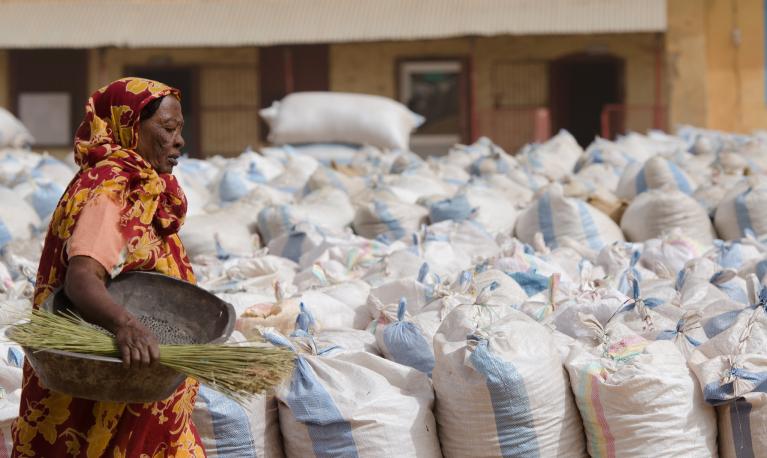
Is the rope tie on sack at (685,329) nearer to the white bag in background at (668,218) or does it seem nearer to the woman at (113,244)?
the woman at (113,244)

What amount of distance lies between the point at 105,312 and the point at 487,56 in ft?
47.1

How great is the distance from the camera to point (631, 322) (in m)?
3.70

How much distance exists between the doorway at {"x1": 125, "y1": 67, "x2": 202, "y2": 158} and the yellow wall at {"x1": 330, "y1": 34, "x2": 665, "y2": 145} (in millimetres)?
1822

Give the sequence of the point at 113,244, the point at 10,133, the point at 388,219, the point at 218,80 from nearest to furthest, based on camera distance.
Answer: the point at 113,244 → the point at 388,219 → the point at 10,133 → the point at 218,80

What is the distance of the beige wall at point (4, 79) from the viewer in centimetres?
1692

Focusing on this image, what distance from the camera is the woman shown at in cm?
241

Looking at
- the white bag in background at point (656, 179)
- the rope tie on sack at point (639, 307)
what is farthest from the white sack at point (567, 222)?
the rope tie on sack at point (639, 307)

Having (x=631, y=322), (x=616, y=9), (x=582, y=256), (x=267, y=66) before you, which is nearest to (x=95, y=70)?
(x=267, y=66)

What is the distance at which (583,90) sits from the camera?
17562 mm

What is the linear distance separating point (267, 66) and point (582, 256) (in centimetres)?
1210

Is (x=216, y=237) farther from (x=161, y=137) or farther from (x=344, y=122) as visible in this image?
(x=344, y=122)

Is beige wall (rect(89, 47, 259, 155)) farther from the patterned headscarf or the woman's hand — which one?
the woman's hand

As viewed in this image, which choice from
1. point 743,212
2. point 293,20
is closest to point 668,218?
point 743,212

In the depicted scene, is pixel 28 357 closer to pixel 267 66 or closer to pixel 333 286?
pixel 333 286
